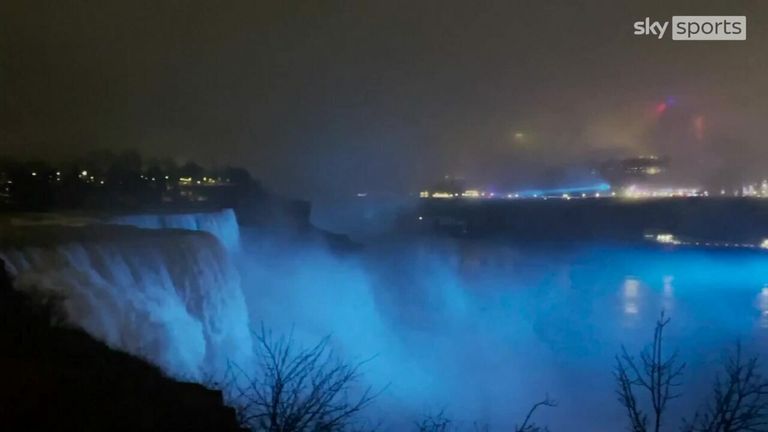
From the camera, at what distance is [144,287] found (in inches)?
497

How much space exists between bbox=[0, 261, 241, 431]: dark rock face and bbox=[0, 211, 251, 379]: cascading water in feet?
5.75

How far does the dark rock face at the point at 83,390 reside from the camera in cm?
545

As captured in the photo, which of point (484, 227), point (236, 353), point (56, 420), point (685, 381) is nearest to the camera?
point (56, 420)

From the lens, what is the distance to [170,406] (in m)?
6.34

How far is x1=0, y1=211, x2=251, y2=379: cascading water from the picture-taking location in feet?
34.7

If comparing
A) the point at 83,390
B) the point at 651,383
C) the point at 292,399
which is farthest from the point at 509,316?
the point at 83,390

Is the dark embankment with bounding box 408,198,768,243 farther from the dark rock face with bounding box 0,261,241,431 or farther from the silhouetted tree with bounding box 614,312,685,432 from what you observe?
the dark rock face with bounding box 0,261,241,431

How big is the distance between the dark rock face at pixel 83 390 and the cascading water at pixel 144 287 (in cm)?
175

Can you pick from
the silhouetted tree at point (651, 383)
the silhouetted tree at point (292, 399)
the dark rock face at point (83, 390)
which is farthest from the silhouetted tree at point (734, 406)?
the dark rock face at point (83, 390)

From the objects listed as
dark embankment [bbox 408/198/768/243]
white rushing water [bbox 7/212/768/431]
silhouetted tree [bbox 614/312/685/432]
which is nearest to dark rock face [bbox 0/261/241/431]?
white rushing water [bbox 7/212/768/431]

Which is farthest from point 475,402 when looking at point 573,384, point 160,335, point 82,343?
point 82,343

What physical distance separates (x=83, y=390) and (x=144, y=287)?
670cm

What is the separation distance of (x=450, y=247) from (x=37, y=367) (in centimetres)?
5230

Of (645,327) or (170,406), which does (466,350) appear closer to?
(645,327)
